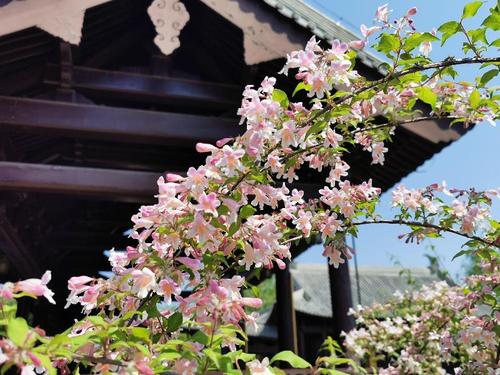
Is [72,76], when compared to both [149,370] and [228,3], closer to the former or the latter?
[228,3]

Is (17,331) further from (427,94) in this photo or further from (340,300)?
(340,300)

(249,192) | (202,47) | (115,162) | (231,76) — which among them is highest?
(202,47)

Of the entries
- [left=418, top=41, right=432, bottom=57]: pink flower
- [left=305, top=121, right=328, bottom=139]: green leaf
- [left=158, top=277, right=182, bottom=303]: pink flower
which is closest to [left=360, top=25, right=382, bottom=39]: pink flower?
[left=418, top=41, right=432, bottom=57]: pink flower

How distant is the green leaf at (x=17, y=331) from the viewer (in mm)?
917

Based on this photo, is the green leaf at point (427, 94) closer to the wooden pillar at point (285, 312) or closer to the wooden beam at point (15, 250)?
the wooden beam at point (15, 250)

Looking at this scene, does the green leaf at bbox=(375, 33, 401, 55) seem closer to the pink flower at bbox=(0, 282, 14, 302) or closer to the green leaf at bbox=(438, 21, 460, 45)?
the green leaf at bbox=(438, 21, 460, 45)

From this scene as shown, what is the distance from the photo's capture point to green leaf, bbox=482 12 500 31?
5.10 feet

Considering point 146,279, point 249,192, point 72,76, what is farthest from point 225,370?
point 72,76

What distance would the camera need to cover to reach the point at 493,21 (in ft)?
5.14

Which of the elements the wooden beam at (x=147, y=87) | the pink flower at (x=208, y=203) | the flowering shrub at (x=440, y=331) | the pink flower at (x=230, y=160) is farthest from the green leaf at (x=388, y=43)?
the wooden beam at (x=147, y=87)

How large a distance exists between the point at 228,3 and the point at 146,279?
2512 millimetres

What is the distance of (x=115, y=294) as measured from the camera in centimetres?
142

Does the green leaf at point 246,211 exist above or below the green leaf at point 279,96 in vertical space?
below

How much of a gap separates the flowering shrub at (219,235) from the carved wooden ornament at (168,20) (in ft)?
5.99
